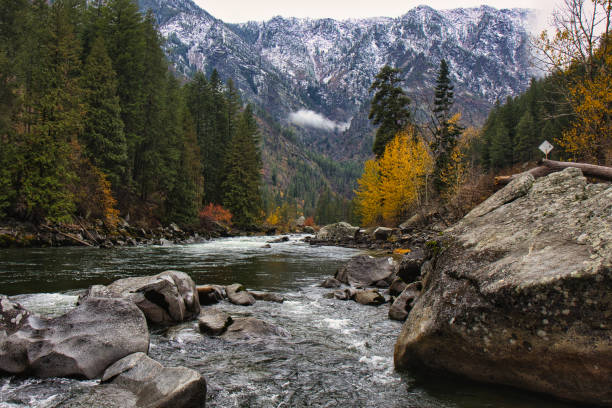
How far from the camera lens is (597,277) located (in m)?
3.40

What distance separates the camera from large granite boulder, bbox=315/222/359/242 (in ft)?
109

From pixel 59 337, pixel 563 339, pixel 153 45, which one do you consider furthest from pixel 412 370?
pixel 153 45

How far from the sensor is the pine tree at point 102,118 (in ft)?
93.1

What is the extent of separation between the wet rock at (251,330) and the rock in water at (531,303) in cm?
256

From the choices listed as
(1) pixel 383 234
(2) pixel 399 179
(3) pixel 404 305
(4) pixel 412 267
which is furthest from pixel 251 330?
(2) pixel 399 179

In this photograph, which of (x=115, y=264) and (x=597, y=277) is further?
(x=115, y=264)

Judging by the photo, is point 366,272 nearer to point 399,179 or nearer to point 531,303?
point 531,303

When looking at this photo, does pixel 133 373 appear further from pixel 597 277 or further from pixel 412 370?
pixel 597 277

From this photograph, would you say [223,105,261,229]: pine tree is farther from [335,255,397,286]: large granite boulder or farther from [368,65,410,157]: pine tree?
[335,255,397,286]: large granite boulder

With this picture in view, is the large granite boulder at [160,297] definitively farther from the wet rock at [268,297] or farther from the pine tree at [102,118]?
the pine tree at [102,118]

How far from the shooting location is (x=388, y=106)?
124 ft

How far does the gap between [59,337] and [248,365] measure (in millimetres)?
2681

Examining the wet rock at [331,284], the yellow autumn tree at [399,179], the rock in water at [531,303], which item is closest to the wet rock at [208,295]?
the wet rock at [331,284]

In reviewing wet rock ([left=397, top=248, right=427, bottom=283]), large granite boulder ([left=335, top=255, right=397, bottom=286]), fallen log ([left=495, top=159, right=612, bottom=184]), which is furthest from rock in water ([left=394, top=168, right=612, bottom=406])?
large granite boulder ([left=335, top=255, right=397, bottom=286])
